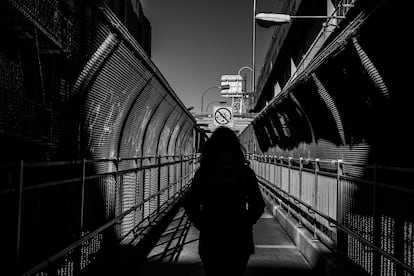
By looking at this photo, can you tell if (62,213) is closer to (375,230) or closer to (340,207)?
(375,230)

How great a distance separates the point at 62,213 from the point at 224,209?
1.50m

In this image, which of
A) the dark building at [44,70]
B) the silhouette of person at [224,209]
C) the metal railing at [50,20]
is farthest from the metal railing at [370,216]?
the metal railing at [50,20]

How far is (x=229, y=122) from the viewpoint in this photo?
17172mm

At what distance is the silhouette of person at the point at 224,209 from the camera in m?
3.51

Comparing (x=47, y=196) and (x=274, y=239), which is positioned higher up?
(x=47, y=196)

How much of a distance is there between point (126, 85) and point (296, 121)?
22.8 ft

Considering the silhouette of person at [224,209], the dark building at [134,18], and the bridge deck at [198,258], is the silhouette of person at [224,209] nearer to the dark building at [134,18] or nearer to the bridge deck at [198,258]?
the bridge deck at [198,258]

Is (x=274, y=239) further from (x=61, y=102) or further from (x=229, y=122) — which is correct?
(x=229, y=122)

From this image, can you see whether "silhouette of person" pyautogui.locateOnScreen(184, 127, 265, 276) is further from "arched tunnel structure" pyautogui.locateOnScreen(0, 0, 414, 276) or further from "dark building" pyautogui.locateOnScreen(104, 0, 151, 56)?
"dark building" pyautogui.locateOnScreen(104, 0, 151, 56)

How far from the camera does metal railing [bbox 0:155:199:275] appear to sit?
294 cm

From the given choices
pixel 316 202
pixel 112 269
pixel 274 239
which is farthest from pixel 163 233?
pixel 112 269

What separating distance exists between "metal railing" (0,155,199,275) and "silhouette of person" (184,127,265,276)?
113 cm

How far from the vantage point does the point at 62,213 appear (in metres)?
4.07

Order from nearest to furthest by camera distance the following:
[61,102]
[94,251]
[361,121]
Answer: [61,102] → [94,251] → [361,121]
